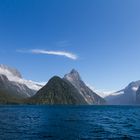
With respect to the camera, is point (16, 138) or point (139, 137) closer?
point (16, 138)

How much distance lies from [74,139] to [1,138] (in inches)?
539

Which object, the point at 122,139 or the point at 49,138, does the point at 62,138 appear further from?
the point at 122,139

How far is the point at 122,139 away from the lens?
53.0 metres

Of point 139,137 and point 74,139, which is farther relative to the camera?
point 139,137

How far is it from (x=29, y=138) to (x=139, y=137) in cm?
2253

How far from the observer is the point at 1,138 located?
5059cm

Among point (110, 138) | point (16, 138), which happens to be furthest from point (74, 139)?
point (16, 138)

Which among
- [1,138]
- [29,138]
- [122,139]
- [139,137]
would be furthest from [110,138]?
[1,138]

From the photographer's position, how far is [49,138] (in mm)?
52188

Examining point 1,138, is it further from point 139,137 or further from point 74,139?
point 139,137

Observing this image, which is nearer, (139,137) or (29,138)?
(29,138)

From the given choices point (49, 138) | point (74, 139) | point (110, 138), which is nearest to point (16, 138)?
point (49, 138)

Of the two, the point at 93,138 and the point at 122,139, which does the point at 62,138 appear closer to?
the point at 93,138

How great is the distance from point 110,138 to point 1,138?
21121 mm
